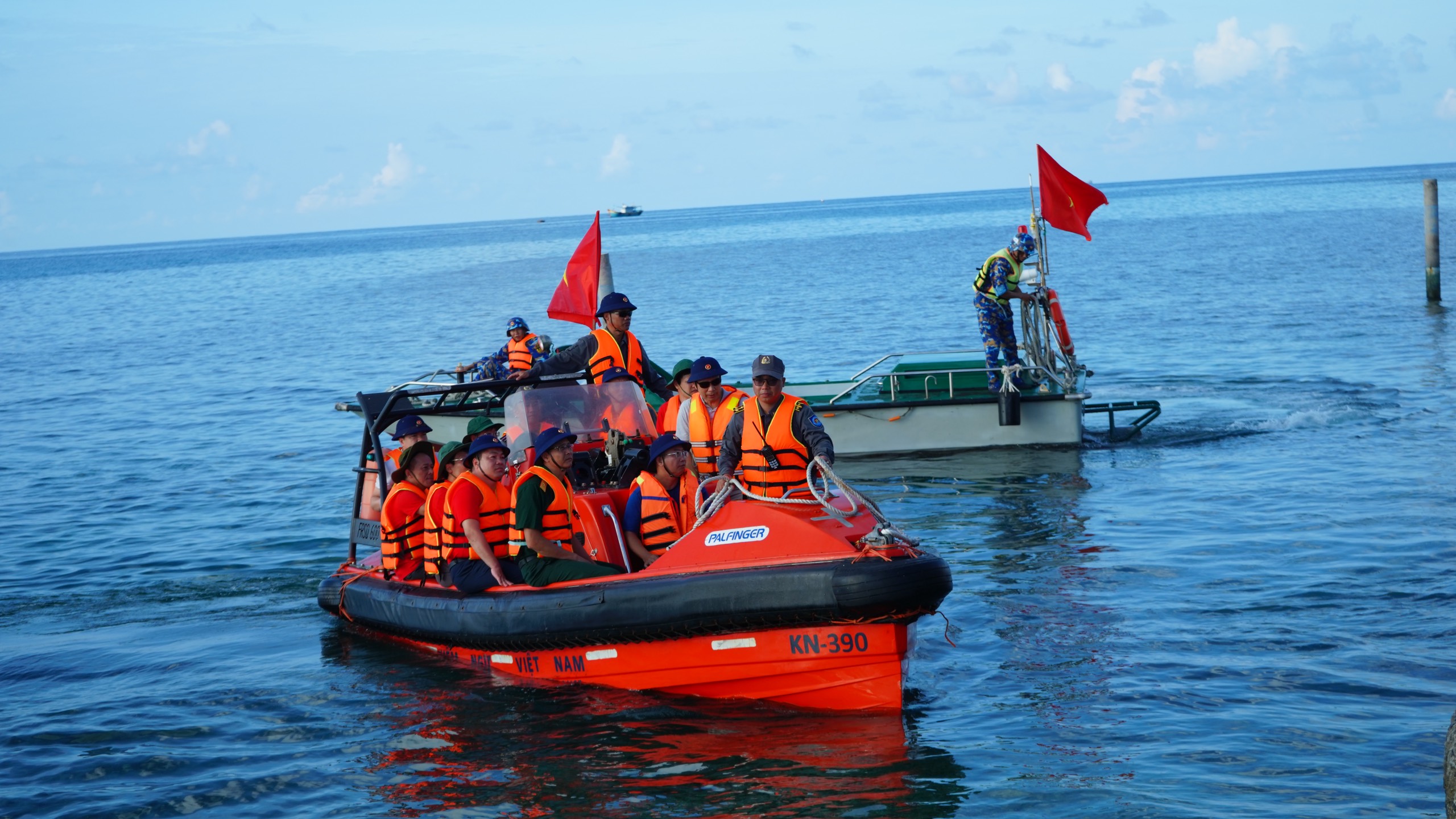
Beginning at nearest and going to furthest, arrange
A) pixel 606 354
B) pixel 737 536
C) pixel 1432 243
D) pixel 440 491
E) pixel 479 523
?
pixel 737 536, pixel 479 523, pixel 440 491, pixel 606 354, pixel 1432 243

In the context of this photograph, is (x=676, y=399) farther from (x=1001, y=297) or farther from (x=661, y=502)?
(x=1001, y=297)

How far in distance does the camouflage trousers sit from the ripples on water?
116 cm

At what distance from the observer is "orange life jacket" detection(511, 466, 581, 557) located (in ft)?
25.1

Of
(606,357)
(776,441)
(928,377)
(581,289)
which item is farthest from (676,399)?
(928,377)

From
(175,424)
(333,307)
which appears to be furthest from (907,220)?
(175,424)

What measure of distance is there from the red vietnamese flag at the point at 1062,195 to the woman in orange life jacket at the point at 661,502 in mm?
8308

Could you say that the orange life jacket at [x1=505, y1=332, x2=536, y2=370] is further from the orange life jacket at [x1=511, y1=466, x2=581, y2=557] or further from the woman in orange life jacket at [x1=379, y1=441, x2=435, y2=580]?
the orange life jacket at [x1=511, y1=466, x2=581, y2=557]

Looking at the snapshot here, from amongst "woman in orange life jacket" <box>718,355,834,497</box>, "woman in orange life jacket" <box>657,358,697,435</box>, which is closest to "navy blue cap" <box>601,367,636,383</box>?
"woman in orange life jacket" <box>657,358,697,435</box>

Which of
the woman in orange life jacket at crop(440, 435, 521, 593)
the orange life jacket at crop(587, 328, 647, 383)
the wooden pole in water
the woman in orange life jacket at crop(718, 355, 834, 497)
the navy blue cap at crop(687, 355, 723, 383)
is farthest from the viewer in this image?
the wooden pole in water

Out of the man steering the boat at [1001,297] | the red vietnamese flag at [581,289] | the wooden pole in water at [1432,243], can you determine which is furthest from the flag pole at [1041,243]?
the wooden pole in water at [1432,243]

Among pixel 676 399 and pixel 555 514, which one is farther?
pixel 676 399

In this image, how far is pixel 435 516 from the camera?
837 centimetres

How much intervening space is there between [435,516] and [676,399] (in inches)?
83.1

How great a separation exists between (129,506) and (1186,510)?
37.5ft
